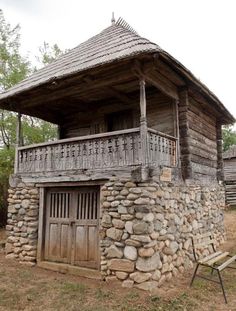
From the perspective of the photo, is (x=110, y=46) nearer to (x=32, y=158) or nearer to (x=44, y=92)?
(x=44, y=92)

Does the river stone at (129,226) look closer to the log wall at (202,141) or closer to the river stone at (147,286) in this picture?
the river stone at (147,286)

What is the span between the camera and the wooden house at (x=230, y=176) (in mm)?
21302

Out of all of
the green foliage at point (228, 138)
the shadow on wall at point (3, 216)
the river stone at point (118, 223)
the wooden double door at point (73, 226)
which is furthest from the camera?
the green foliage at point (228, 138)

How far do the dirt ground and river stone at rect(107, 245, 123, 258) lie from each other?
613mm

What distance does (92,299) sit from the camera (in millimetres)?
6082

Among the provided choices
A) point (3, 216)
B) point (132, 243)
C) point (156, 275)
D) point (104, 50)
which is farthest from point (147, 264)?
point (3, 216)

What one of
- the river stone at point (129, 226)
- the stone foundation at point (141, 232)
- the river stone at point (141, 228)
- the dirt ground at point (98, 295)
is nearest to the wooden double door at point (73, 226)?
the stone foundation at point (141, 232)

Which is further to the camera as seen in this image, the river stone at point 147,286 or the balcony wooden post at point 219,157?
the balcony wooden post at point 219,157

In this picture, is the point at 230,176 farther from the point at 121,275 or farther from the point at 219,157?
the point at 121,275

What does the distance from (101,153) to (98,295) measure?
10.6 feet

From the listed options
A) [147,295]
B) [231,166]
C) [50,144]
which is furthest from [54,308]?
[231,166]

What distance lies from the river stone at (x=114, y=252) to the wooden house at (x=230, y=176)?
16086 mm

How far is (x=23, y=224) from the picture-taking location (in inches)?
353

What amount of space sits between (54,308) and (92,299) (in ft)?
2.55
